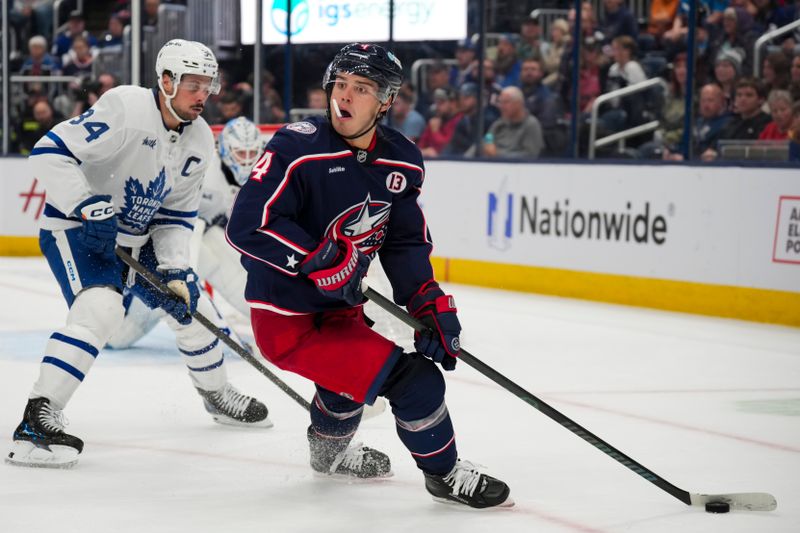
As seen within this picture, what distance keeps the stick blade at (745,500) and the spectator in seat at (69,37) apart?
8.27m

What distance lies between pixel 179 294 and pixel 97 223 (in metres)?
0.34

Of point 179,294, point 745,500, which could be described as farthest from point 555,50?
point 745,500

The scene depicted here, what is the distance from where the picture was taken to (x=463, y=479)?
266cm

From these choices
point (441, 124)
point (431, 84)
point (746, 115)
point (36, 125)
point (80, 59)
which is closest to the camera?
point (746, 115)

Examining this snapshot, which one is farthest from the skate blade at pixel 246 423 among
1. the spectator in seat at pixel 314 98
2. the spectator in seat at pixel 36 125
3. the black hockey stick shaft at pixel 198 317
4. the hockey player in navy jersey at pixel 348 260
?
the spectator in seat at pixel 36 125

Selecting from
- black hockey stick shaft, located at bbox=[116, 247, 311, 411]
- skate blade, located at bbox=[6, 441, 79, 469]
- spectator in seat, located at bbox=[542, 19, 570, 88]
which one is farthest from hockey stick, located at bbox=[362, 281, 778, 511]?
spectator in seat, located at bbox=[542, 19, 570, 88]

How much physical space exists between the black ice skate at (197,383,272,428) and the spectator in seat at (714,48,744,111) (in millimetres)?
3855

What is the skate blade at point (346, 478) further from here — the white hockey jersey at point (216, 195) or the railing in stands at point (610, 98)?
the railing in stands at point (610, 98)

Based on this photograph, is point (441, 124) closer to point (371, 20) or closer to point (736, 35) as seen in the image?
point (371, 20)

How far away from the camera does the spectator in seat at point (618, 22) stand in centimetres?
755

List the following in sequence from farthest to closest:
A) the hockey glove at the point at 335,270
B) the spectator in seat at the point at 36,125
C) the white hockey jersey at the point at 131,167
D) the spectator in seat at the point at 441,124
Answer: the spectator in seat at the point at 36,125
the spectator in seat at the point at 441,124
the white hockey jersey at the point at 131,167
the hockey glove at the point at 335,270

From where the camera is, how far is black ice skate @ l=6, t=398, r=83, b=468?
2934mm

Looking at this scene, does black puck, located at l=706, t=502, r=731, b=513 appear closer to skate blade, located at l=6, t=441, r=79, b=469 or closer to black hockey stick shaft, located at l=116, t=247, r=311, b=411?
black hockey stick shaft, located at l=116, t=247, r=311, b=411

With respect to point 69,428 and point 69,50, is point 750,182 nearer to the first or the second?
point 69,428
